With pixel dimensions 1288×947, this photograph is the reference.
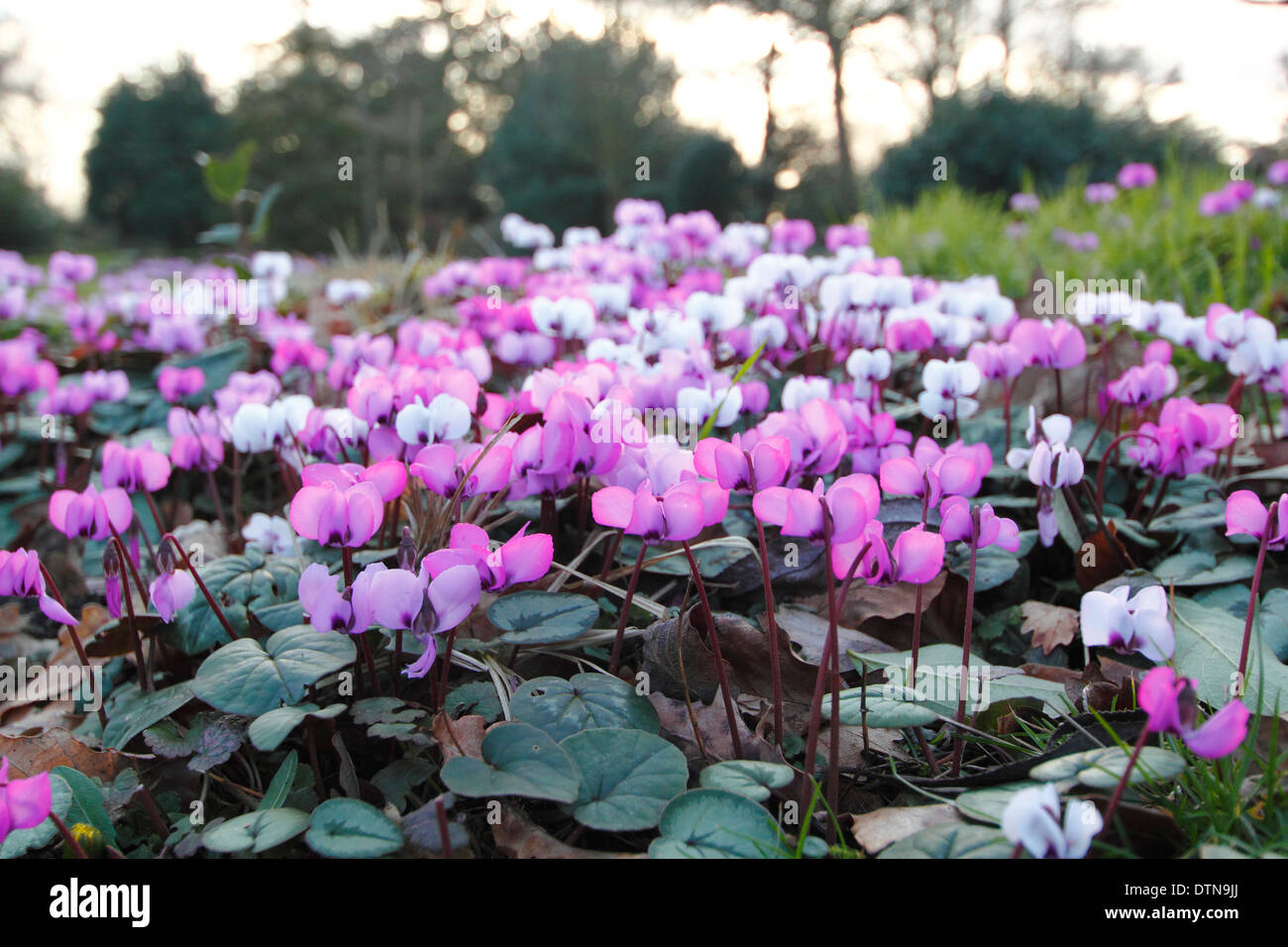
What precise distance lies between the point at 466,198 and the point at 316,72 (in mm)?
4311

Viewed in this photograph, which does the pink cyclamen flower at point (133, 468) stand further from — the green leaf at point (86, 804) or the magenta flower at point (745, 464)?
the magenta flower at point (745, 464)

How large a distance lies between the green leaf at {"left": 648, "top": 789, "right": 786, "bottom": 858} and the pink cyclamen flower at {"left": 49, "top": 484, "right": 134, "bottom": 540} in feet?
3.21

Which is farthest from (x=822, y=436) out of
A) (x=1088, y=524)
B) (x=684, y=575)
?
(x=1088, y=524)

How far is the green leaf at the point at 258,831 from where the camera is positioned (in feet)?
3.38

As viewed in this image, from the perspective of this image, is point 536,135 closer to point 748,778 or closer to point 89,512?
point 89,512

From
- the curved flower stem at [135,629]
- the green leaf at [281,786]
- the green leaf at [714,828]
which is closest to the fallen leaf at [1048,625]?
the green leaf at [714,828]

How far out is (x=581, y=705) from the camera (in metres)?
1.20

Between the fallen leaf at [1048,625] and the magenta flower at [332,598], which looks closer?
the magenta flower at [332,598]

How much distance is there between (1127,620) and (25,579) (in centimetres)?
141

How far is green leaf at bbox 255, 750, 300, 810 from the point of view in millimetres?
1167

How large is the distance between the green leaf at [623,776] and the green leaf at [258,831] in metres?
0.33

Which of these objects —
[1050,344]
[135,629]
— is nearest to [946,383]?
[1050,344]

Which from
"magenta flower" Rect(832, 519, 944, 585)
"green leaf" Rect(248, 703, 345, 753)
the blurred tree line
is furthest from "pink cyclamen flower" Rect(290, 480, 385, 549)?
the blurred tree line
